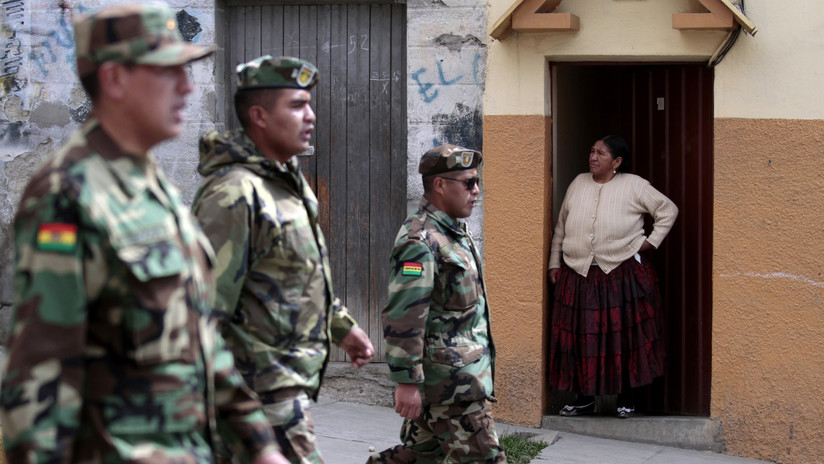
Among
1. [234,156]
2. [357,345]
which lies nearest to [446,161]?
[357,345]

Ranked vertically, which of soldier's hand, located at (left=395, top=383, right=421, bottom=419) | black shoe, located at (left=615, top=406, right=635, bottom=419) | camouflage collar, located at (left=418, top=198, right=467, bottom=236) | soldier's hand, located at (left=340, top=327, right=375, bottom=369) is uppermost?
camouflage collar, located at (left=418, top=198, right=467, bottom=236)

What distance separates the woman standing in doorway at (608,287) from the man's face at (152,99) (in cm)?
495

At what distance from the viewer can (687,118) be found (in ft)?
24.4

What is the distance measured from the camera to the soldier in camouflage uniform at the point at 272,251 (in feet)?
11.0

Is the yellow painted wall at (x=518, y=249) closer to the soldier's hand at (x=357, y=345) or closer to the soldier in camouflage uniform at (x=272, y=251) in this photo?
the soldier's hand at (x=357, y=345)

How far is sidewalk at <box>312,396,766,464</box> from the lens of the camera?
626cm

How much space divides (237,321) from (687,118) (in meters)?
4.89

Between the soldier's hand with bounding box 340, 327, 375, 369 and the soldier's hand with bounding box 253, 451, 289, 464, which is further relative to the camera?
the soldier's hand with bounding box 340, 327, 375, 369

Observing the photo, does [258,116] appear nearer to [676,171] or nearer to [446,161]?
[446,161]

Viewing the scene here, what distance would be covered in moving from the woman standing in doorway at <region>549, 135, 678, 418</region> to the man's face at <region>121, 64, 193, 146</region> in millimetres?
4948

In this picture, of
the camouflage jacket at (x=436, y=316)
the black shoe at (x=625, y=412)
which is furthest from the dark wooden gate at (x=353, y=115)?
the camouflage jacket at (x=436, y=316)

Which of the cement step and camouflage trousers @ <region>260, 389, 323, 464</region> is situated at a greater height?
camouflage trousers @ <region>260, 389, 323, 464</region>

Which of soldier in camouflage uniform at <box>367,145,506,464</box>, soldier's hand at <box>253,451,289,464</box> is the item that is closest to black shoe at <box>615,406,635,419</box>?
soldier in camouflage uniform at <box>367,145,506,464</box>

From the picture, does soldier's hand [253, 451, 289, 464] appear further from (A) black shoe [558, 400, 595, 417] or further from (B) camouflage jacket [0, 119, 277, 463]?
(A) black shoe [558, 400, 595, 417]
